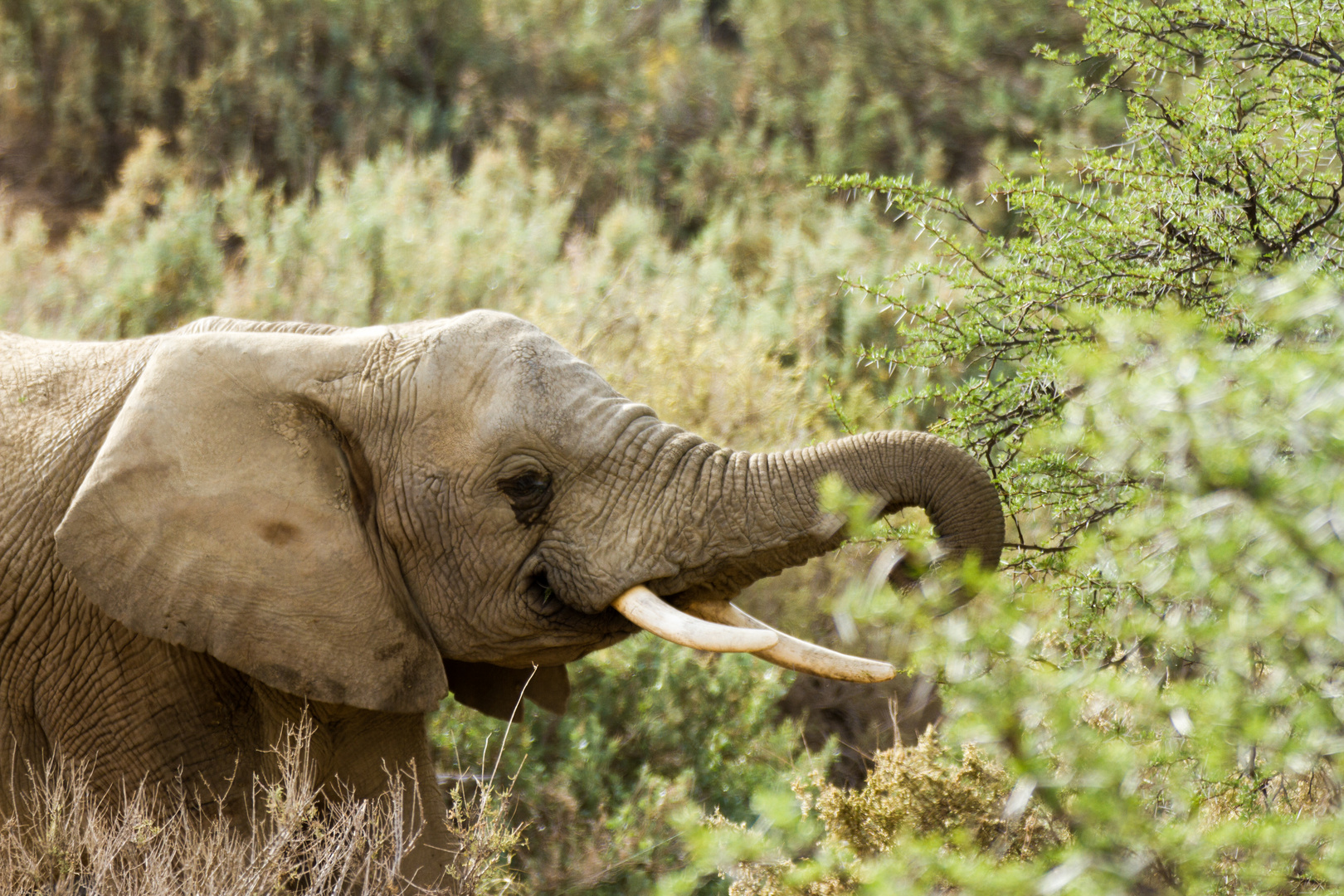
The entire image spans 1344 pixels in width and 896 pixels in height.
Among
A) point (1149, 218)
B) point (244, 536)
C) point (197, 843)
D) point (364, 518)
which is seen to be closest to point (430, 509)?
point (364, 518)

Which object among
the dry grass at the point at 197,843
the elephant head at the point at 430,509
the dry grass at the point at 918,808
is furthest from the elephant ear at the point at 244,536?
the dry grass at the point at 918,808

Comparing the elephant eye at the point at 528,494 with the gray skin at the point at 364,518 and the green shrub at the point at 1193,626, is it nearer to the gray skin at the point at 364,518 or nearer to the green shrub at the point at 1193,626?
the gray skin at the point at 364,518

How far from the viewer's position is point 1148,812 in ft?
11.8

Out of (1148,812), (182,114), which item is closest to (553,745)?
(1148,812)

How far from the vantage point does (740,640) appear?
3.58 meters

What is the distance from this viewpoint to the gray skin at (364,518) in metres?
3.68

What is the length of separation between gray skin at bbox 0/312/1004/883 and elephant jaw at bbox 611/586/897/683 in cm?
8

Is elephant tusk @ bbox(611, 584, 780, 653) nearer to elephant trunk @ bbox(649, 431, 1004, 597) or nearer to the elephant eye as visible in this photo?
elephant trunk @ bbox(649, 431, 1004, 597)

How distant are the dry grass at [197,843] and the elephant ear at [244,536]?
26cm

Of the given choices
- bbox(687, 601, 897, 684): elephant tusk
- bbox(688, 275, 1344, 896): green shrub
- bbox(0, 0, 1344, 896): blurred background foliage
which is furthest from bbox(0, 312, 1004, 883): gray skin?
bbox(688, 275, 1344, 896): green shrub

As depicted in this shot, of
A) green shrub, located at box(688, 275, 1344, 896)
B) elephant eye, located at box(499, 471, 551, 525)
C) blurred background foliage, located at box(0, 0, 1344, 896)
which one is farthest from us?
elephant eye, located at box(499, 471, 551, 525)

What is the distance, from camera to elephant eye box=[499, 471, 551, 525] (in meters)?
3.83

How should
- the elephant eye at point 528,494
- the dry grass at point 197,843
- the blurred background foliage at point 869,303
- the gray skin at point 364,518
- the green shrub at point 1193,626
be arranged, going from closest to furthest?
1. the green shrub at point 1193,626
2. the blurred background foliage at point 869,303
3. the dry grass at point 197,843
4. the gray skin at point 364,518
5. the elephant eye at point 528,494

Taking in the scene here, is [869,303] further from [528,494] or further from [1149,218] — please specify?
[528,494]
